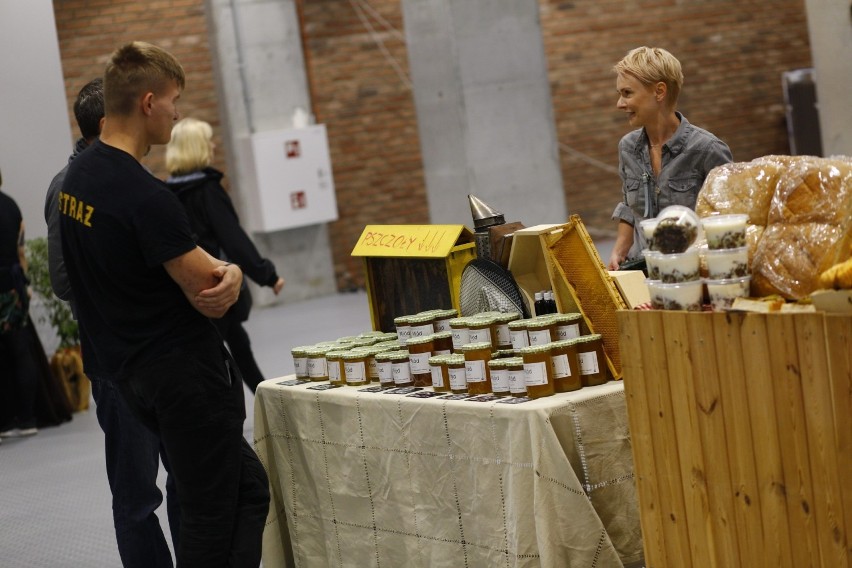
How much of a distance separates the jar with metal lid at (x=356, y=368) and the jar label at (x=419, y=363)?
0.67 feet

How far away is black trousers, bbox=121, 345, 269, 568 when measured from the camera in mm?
2740

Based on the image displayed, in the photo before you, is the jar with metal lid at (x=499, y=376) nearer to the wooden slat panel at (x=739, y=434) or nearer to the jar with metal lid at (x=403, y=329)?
the jar with metal lid at (x=403, y=329)

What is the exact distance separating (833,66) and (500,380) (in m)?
5.50

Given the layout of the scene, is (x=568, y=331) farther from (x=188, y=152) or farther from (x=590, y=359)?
(x=188, y=152)

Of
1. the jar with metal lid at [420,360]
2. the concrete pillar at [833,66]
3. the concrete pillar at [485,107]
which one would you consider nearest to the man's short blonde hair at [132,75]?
the jar with metal lid at [420,360]

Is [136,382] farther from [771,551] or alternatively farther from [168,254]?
[771,551]

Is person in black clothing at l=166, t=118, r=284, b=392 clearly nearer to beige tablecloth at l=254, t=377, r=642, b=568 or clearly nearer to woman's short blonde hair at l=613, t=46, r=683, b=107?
beige tablecloth at l=254, t=377, r=642, b=568

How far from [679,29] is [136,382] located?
10776mm

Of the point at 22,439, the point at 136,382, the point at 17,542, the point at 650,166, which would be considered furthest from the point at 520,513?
the point at 22,439

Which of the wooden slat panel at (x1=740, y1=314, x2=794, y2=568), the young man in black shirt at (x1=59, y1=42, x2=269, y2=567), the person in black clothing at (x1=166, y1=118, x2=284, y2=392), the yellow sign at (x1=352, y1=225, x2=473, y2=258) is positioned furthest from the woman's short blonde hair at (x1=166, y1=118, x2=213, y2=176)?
the wooden slat panel at (x1=740, y1=314, x2=794, y2=568)

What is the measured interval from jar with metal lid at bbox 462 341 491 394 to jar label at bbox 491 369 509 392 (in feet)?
0.15

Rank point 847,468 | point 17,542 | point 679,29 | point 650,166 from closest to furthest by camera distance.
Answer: point 847,468
point 650,166
point 17,542
point 679,29

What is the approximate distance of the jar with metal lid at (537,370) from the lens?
112 inches

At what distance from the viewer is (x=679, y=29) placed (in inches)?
495
